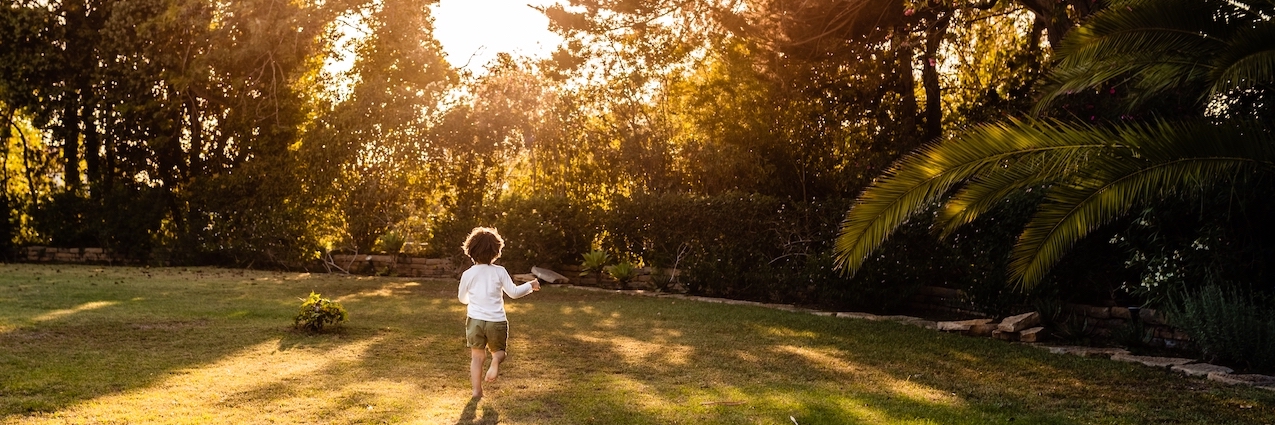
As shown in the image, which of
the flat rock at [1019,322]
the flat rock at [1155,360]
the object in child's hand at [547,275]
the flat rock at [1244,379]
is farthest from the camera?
the object in child's hand at [547,275]

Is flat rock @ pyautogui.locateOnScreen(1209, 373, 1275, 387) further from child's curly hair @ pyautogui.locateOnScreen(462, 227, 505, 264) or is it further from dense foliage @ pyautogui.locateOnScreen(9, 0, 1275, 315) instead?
child's curly hair @ pyautogui.locateOnScreen(462, 227, 505, 264)

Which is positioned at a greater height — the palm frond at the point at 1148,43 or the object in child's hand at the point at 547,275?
the palm frond at the point at 1148,43

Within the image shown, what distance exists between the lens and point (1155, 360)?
25.9ft

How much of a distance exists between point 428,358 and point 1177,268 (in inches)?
244

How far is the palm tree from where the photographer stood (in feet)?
21.1

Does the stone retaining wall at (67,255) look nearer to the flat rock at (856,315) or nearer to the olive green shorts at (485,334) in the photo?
the flat rock at (856,315)

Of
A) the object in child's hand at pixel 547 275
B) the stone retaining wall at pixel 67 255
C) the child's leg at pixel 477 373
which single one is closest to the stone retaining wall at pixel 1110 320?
the child's leg at pixel 477 373

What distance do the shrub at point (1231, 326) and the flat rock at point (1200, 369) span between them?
171 mm

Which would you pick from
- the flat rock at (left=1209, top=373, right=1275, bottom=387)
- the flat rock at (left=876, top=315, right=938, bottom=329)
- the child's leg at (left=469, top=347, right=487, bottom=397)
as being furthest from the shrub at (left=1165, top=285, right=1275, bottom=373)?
the child's leg at (left=469, top=347, right=487, bottom=397)

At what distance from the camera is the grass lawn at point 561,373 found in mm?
5734

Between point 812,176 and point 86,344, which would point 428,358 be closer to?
point 86,344

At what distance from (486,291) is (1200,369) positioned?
522 centimetres

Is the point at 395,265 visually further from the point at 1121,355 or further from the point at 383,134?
the point at 1121,355

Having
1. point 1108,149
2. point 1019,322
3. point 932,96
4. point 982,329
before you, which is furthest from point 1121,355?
point 932,96
